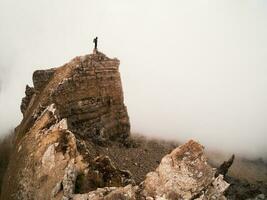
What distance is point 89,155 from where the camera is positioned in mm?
33938

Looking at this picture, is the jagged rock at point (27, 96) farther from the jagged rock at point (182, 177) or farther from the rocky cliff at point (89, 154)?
the jagged rock at point (182, 177)

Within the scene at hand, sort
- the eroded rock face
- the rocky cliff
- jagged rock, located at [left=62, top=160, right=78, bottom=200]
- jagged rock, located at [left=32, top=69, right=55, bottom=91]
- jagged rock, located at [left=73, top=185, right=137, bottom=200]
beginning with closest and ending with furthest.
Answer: jagged rock, located at [left=73, top=185, right=137, bottom=200]
jagged rock, located at [left=62, top=160, right=78, bottom=200]
the rocky cliff
the eroded rock face
jagged rock, located at [left=32, top=69, right=55, bottom=91]

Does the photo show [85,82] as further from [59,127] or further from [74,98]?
→ [59,127]

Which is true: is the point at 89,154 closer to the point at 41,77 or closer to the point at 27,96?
the point at 41,77

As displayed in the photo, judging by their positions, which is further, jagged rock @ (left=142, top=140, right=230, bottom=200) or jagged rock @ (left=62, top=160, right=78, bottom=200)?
jagged rock @ (left=62, top=160, right=78, bottom=200)

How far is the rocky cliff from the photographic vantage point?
1169 inches

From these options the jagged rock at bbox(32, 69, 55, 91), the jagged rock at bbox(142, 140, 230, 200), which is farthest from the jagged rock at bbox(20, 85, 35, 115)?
the jagged rock at bbox(142, 140, 230, 200)

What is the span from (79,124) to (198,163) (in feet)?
70.6

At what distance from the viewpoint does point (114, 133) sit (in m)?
57.0

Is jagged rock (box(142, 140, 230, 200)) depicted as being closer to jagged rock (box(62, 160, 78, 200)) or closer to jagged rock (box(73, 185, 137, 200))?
jagged rock (box(73, 185, 137, 200))

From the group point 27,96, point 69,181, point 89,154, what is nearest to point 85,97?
point 27,96

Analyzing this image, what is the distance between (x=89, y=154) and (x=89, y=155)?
29 cm

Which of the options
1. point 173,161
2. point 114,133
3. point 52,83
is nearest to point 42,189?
point 173,161

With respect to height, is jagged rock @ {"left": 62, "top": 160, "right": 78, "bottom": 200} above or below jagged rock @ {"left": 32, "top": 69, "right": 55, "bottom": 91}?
below
